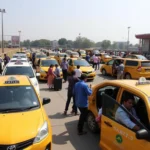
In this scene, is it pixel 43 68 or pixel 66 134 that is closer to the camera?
pixel 66 134

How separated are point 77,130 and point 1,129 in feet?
9.88

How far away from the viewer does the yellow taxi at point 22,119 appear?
4.35 m

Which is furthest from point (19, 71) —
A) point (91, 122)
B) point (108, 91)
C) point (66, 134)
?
point (108, 91)

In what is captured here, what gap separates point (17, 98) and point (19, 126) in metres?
1.24

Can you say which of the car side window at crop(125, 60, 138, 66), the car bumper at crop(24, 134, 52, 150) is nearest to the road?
the car bumper at crop(24, 134, 52, 150)

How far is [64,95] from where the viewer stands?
12297mm

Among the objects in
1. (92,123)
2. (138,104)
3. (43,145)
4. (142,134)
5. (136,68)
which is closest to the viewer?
(142,134)

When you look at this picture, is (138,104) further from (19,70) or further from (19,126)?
(19,70)

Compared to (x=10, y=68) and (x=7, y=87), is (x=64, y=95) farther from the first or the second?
(x=7, y=87)

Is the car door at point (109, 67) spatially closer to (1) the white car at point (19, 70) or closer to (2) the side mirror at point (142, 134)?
(1) the white car at point (19, 70)

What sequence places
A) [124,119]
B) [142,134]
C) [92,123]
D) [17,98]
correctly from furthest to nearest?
[92,123] → [17,98] → [124,119] → [142,134]

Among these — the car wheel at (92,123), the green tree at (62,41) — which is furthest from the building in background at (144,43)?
the green tree at (62,41)

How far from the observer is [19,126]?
470 cm

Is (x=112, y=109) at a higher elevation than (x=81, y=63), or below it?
below
